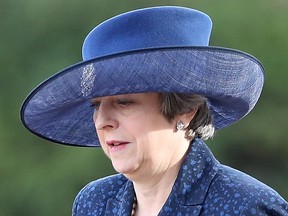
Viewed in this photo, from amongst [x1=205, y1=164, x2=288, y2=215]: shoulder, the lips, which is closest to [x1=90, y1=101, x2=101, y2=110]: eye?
the lips

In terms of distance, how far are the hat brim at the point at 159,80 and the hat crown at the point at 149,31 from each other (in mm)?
75

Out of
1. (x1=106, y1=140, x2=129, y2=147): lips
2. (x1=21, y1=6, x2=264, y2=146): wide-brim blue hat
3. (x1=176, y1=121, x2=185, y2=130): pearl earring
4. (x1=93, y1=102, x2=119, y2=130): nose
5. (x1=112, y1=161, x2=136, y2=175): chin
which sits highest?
(x1=21, y1=6, x2=264, y2=146): wide-brim blue hat

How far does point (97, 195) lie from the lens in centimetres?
300

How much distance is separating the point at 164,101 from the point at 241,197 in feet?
1.17

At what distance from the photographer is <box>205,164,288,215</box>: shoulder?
2.59 metres

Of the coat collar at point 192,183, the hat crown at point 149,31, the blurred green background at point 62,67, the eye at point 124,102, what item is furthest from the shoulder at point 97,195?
the blurred green background at point 62,67

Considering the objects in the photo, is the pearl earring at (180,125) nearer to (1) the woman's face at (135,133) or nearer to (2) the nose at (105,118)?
(1) the woman's face at (135,133)

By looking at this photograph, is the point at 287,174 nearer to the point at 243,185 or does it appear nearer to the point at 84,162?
the point at 84,162

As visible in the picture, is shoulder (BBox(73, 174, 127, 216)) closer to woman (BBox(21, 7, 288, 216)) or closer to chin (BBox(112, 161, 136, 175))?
woman (BBox(21, 7, 288, 216))

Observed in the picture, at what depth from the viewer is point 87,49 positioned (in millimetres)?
2705

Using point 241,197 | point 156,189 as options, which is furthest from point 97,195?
point 241,197

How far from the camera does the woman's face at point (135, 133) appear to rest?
265 cm

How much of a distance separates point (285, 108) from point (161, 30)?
365cm

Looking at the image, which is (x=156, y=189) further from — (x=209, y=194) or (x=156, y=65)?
(x=156, y=65)
